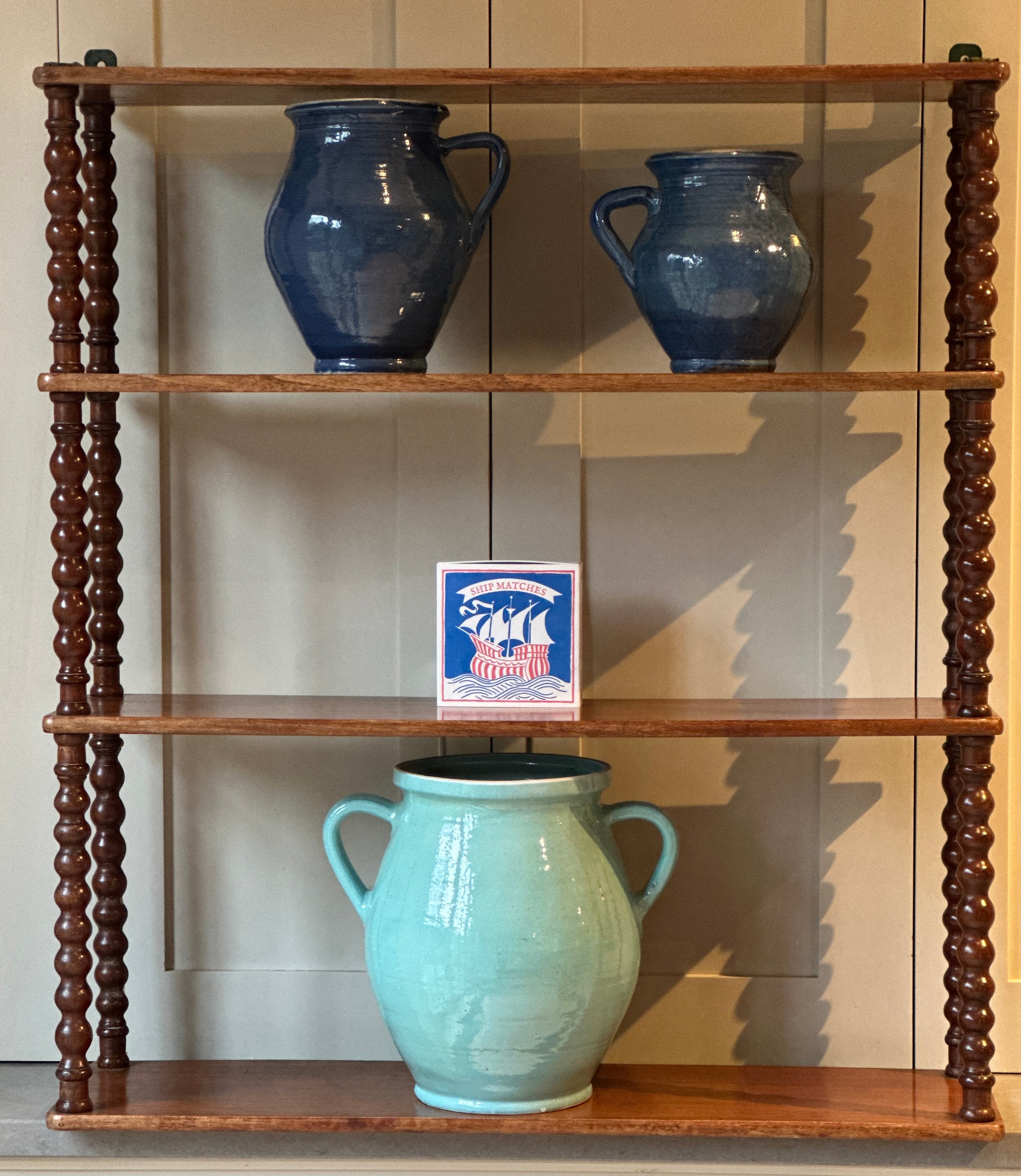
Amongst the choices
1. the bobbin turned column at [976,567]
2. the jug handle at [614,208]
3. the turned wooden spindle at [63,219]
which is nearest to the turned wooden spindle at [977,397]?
the bobbin turned column at [976,567]

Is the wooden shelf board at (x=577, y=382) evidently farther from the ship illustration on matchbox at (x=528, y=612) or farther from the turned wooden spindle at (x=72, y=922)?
the turned wooden spindle at (x=72, y=922)

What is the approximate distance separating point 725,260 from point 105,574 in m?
0.81

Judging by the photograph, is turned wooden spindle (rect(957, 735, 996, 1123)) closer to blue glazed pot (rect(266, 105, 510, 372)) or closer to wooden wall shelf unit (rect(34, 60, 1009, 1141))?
wooden wall shelf unit (rect(34, 60, 1009, 1141))

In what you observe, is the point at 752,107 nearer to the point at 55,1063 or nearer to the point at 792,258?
the point at 792,258

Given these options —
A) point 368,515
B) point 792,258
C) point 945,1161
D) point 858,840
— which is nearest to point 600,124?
point 792,258

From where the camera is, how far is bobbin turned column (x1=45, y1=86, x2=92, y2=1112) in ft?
4.69

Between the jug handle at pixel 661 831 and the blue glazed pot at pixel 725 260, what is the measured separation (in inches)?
19.5

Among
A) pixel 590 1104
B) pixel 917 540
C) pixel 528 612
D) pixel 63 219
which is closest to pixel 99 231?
pixel 63 219

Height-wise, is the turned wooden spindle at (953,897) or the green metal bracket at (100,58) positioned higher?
the green metal bracket at (100,58)

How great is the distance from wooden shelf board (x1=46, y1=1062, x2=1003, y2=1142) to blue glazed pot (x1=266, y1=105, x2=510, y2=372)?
830 mm

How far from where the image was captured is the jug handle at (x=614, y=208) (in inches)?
57.7

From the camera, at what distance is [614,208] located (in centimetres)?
149

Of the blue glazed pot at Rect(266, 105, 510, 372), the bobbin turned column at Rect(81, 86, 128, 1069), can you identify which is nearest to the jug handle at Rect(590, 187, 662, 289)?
the blue glazed pot at Rect(266, 105, 510, 372)

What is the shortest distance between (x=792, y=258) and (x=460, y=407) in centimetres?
45
